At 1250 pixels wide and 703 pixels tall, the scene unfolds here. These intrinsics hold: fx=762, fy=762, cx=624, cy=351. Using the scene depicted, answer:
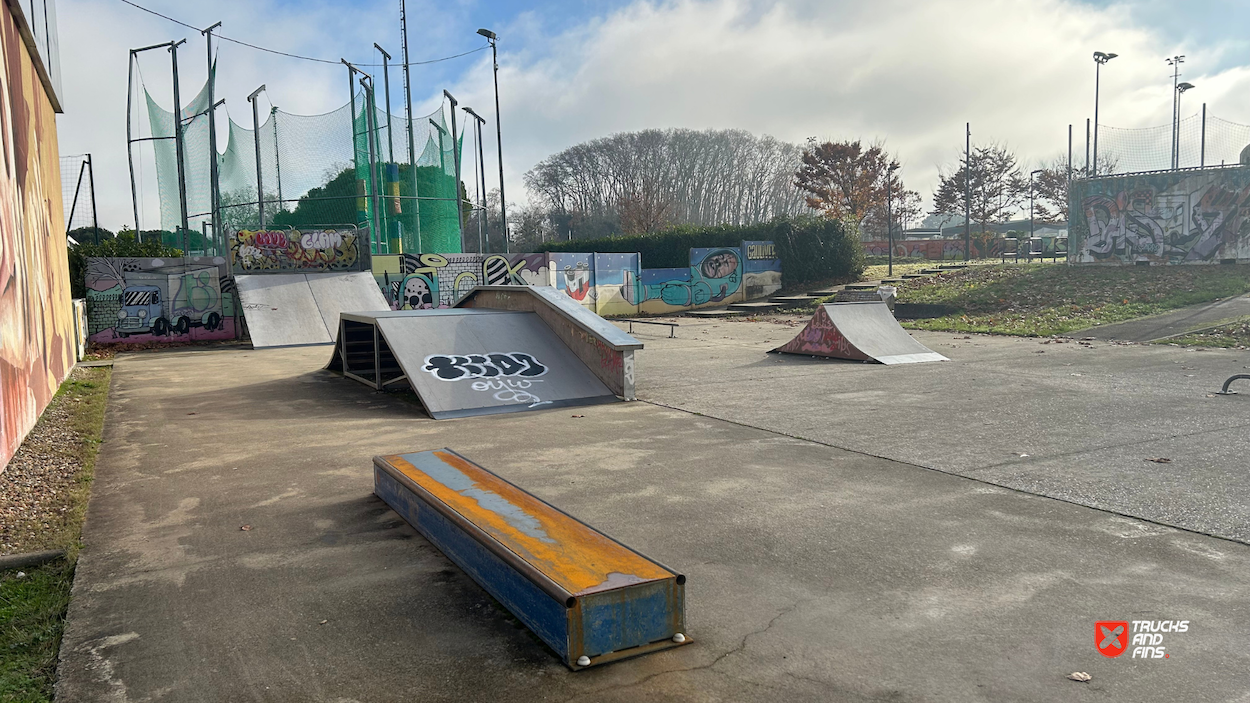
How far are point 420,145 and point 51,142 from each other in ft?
42.5

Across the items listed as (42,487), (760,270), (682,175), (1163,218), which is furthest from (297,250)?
(682,175)

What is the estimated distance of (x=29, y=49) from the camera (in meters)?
10.6

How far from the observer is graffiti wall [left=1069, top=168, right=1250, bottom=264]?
2550cm

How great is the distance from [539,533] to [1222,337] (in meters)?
16.4

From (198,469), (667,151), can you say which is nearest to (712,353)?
(198,469)

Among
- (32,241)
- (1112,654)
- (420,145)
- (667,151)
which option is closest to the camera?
(1112,654)

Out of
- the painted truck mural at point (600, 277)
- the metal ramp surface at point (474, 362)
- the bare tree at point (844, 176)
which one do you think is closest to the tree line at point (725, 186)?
the bare tree at point (844, 176)

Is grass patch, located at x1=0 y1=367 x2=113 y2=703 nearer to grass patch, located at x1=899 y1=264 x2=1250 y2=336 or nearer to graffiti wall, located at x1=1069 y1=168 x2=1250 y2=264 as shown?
grass patch, located at x1=899 y1=264 x2=1250 y2=336

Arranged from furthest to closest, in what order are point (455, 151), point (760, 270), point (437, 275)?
point (760, 270), point (455, 151), point (437, 275)

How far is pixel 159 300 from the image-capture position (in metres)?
18.7

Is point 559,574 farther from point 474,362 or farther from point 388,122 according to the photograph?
point 388,122

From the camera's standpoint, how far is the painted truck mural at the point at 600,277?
2225 cm

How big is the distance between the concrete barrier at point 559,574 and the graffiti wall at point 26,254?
4284 mm

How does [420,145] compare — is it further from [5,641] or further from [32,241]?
[5,641]
